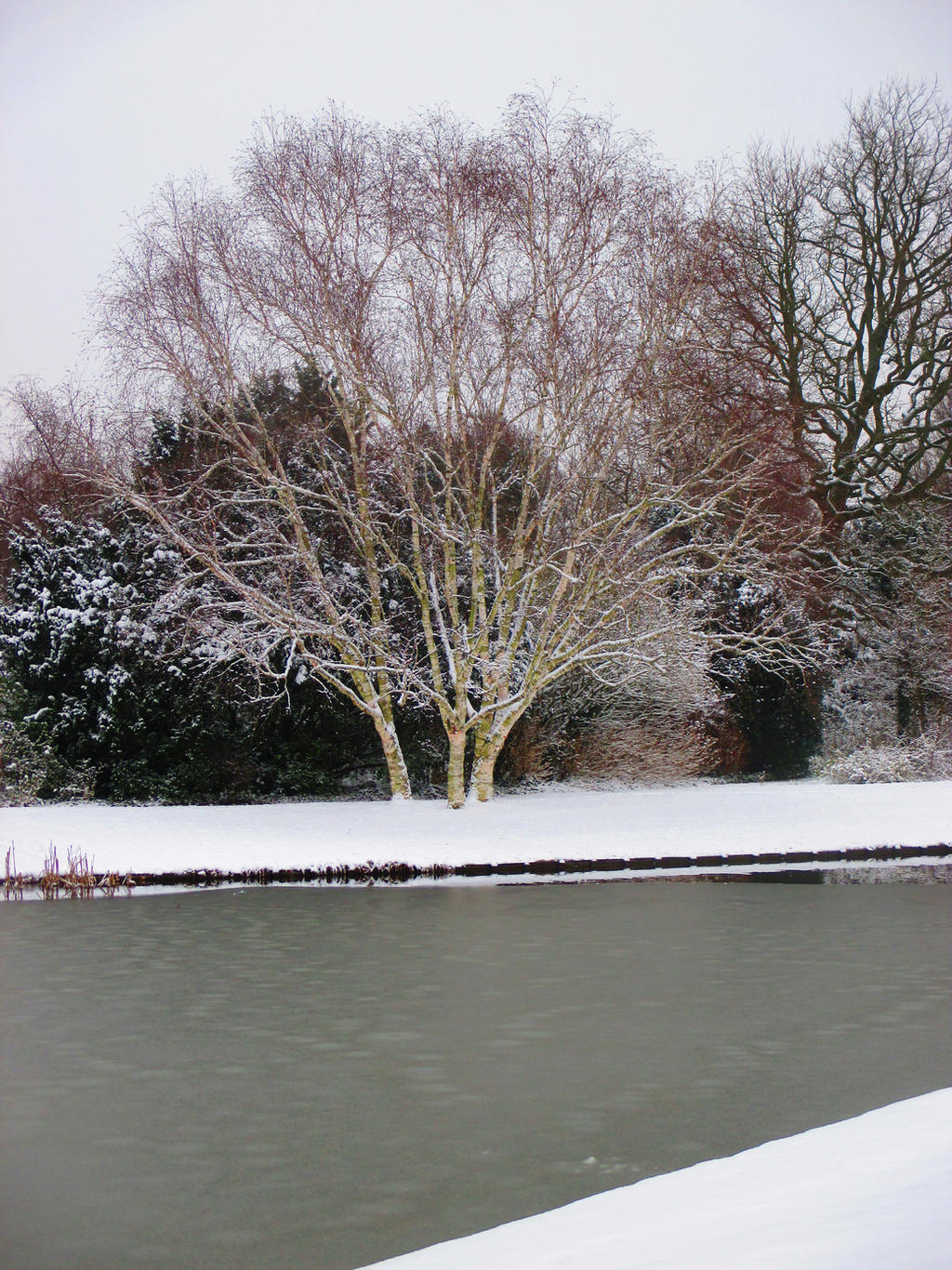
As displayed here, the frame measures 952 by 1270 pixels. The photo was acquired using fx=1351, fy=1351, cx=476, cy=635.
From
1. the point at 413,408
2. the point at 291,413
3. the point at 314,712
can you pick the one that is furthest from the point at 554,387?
the point at 314,712

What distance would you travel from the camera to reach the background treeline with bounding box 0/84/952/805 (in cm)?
2188

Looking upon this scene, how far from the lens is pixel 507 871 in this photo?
1839 cm

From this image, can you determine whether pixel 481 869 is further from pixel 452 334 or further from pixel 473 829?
pixel 452 334

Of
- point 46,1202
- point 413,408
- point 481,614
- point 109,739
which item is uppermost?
point 413,408

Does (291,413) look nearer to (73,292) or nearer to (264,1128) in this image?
(73,292)

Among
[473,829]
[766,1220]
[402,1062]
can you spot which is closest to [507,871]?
[473,829]

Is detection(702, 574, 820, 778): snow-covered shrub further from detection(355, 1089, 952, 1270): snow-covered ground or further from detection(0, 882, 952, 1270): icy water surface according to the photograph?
detection(355, 1089, 952, 1270): snow-covered ground

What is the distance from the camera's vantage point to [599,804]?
79.9 ft

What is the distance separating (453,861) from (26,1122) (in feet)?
37.7

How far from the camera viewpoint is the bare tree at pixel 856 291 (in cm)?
2994

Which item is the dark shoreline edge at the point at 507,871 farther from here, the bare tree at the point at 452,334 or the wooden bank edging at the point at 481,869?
the bare tree at the point at 452,334

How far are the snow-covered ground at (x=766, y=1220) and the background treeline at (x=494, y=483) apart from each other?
15443mm

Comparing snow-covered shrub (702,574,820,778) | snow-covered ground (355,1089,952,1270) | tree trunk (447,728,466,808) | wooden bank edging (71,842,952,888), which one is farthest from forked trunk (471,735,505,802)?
snow-covered ground (355,1089,952,1270)

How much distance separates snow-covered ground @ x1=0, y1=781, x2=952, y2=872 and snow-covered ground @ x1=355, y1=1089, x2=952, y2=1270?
1286 centimetres
